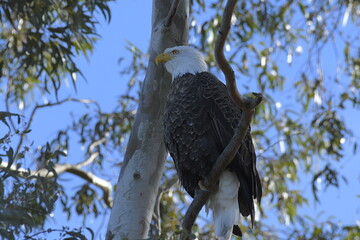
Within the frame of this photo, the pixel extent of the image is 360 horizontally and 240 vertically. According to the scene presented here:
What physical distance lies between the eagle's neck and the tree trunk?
66 millimetres

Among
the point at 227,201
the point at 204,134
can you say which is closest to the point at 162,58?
the point at 204,134

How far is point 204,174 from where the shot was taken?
3.92 metres

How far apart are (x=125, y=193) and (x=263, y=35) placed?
4243 mm

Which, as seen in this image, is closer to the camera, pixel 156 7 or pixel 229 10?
pixel 229 10

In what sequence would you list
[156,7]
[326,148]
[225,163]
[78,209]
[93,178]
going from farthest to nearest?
[326,148]
[78,209]
[93,178]
[156,7]
[225,163]

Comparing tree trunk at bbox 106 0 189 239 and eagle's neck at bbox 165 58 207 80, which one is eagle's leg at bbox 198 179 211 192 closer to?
tree trunk at bbox 106 0 189 239

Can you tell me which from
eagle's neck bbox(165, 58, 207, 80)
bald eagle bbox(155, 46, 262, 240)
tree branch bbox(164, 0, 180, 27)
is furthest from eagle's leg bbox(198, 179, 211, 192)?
tree branch bbox(164, 0, 180, 27)

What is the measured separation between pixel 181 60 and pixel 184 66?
0.13 feet

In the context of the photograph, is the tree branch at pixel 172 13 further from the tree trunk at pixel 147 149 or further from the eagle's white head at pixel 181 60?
the eagle's white head at pixel 181 60

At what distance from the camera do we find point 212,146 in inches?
153

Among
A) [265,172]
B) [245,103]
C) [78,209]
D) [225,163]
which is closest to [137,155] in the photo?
[225,163]

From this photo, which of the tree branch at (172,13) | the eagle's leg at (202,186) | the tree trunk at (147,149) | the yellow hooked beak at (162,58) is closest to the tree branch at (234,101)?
the eagle's leg at (202,186)

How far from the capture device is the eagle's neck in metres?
4.25

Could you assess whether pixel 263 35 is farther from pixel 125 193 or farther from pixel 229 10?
pixel 229 10
